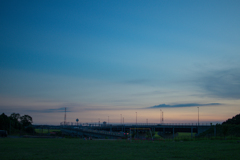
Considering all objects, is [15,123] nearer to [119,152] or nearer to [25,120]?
[25,120]

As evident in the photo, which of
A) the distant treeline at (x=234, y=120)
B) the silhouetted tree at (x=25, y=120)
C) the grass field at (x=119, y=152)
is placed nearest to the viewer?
the grass field at (x=119, y=152)

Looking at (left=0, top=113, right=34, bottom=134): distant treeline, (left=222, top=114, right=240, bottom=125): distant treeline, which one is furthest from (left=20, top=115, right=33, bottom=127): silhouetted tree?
(left=222, top=114, right=240, bottom=125): distant treeline

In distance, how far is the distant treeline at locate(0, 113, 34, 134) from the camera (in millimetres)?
106188

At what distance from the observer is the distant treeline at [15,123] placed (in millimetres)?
106188

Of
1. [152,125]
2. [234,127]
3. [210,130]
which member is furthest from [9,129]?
[234,127]

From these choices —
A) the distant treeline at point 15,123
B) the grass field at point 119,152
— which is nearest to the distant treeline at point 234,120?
the grass field at point 119,152

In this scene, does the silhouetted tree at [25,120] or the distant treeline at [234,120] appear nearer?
the distant treeline at [234,120]

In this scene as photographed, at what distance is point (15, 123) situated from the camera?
389 feet

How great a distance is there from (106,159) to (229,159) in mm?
10820

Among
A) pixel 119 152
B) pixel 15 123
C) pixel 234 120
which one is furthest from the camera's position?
pixel 15 123

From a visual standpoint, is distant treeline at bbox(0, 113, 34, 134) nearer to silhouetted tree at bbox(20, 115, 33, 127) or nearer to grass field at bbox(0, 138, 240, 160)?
silhouetted tree at bbox(20, 115, 33, 127)

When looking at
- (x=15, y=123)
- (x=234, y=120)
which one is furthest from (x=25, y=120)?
(x=234, y=120)

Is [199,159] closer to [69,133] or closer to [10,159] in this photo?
[10,159]

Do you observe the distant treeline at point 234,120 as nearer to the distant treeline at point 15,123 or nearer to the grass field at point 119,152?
the grass field at point 119,152
